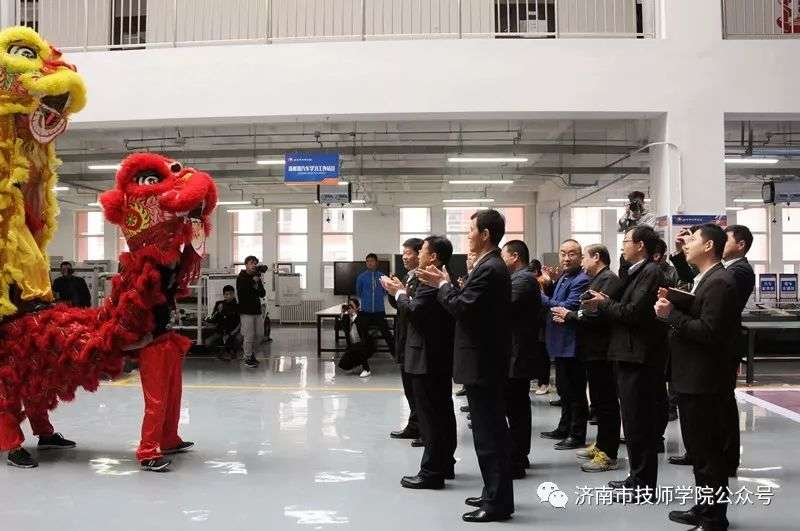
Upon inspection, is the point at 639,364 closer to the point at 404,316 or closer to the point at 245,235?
the point at 404,316

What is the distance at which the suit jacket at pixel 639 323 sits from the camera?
3.18 m

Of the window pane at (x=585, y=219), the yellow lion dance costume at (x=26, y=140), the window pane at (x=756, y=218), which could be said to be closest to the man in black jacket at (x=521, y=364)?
the yellow lion dance costume at (x=26, y=140)

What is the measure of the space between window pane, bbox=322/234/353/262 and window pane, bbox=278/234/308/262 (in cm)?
59

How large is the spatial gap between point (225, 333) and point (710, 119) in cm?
709

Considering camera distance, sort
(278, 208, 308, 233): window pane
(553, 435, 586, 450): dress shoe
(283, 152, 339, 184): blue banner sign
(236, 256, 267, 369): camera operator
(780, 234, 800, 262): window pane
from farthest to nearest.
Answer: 1. (278, 208, 308, 233): window pane
2. (780, 234, 800, 262): window pane
3. (283, 152, 339, 184): blue banner sign
4. (236, 256, 267, 369): camera operator
5. (553, 435, 586, 450): dress shoe

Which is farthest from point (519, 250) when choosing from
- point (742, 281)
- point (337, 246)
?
point (337, 246)

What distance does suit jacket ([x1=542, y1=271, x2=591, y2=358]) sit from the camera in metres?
4.48

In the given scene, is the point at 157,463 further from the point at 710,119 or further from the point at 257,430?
the point at 710,119

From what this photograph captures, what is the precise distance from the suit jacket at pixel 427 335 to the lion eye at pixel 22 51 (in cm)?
271

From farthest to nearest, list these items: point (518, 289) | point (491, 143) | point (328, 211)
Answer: point (328, 211) → point (491, 143) → point (518, 289)

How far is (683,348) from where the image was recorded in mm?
2795

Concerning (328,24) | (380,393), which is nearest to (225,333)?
(380,393)

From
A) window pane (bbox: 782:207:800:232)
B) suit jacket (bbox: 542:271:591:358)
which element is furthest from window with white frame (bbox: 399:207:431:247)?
suit jacket (bbox: 542:271:591:358)

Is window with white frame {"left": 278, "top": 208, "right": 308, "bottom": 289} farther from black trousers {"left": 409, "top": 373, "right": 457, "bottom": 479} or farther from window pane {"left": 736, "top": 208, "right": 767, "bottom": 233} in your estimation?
black trousers {"left": 409, "top": 373, "right": 457, "bottom": 479}
